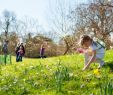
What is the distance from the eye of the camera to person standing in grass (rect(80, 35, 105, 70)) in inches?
387

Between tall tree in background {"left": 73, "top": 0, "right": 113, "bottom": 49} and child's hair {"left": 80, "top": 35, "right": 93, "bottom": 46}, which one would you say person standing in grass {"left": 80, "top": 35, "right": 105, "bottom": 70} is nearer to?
child's hair {"left": 80, "top": 35, "right": 93, "bottom": 46}

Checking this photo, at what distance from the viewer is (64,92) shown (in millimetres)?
7828

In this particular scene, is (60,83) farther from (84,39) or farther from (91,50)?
(91,50)

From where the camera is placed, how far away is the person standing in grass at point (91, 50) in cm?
984

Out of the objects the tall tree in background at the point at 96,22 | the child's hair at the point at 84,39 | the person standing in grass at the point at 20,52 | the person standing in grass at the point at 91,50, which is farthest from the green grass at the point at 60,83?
the tall tree in background at the point at 96,22

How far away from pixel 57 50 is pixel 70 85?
59313 mm

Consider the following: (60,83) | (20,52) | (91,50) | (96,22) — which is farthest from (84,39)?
(96,22)

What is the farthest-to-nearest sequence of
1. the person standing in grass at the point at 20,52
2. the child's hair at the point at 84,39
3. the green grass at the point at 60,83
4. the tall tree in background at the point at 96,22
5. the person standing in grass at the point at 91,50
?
the tall tree in background at the point at 96,22 → the person standing in grass at the point at 20,52 → the person standing in grass at the point at 91,50 → the child's hair at the point at 84,39 → the green grass at the point at 60,83

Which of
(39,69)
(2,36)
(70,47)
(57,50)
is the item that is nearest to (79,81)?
(39,69)

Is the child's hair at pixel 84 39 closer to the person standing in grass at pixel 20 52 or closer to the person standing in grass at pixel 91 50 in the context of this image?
the person standing in grass at pixel 91 50

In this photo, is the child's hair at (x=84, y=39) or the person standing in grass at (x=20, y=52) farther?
the person standing in grass at (x=20, y=52)

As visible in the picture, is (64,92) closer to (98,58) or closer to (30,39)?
(98,58)

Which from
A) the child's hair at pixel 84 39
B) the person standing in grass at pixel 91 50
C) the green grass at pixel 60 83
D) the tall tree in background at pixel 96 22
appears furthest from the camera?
the tall tree in background at pixel 96 22

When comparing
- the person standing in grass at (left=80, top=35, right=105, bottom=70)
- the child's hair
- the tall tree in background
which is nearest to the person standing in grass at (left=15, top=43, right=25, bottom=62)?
the tall tree in background
